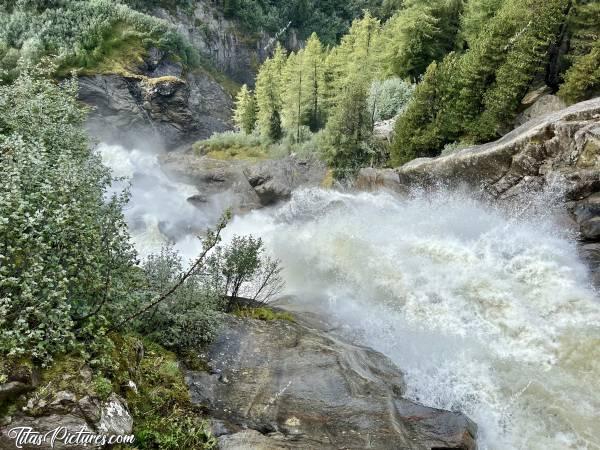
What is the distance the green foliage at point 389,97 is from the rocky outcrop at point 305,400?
27.1 meters

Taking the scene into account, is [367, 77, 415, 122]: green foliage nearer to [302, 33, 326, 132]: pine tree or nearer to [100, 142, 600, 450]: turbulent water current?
[302, 33, 326, 132]: pine tree

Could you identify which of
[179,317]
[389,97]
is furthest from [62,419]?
[389,97]

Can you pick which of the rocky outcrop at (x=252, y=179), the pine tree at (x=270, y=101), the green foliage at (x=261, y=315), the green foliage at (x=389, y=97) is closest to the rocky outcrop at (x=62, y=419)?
the green foliage at (x=261, y=315)

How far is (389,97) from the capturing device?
3391 cm

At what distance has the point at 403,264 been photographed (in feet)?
56.7

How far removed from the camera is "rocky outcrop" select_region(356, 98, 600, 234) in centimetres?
1716

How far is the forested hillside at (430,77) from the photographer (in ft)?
75.9

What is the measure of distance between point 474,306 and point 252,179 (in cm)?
2290

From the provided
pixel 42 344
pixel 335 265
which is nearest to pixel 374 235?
pixel 335 265

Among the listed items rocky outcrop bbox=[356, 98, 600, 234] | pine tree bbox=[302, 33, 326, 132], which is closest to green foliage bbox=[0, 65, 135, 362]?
rocky outcrop bbox=[356, 98, 600, 234]

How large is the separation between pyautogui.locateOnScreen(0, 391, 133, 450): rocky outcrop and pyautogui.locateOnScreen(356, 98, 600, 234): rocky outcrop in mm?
16924

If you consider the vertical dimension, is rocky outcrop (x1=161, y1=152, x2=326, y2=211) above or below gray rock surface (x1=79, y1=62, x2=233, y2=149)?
below

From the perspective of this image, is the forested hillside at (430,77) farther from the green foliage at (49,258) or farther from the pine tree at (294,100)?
the green foliage at (49,258)

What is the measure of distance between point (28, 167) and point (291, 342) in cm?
675
